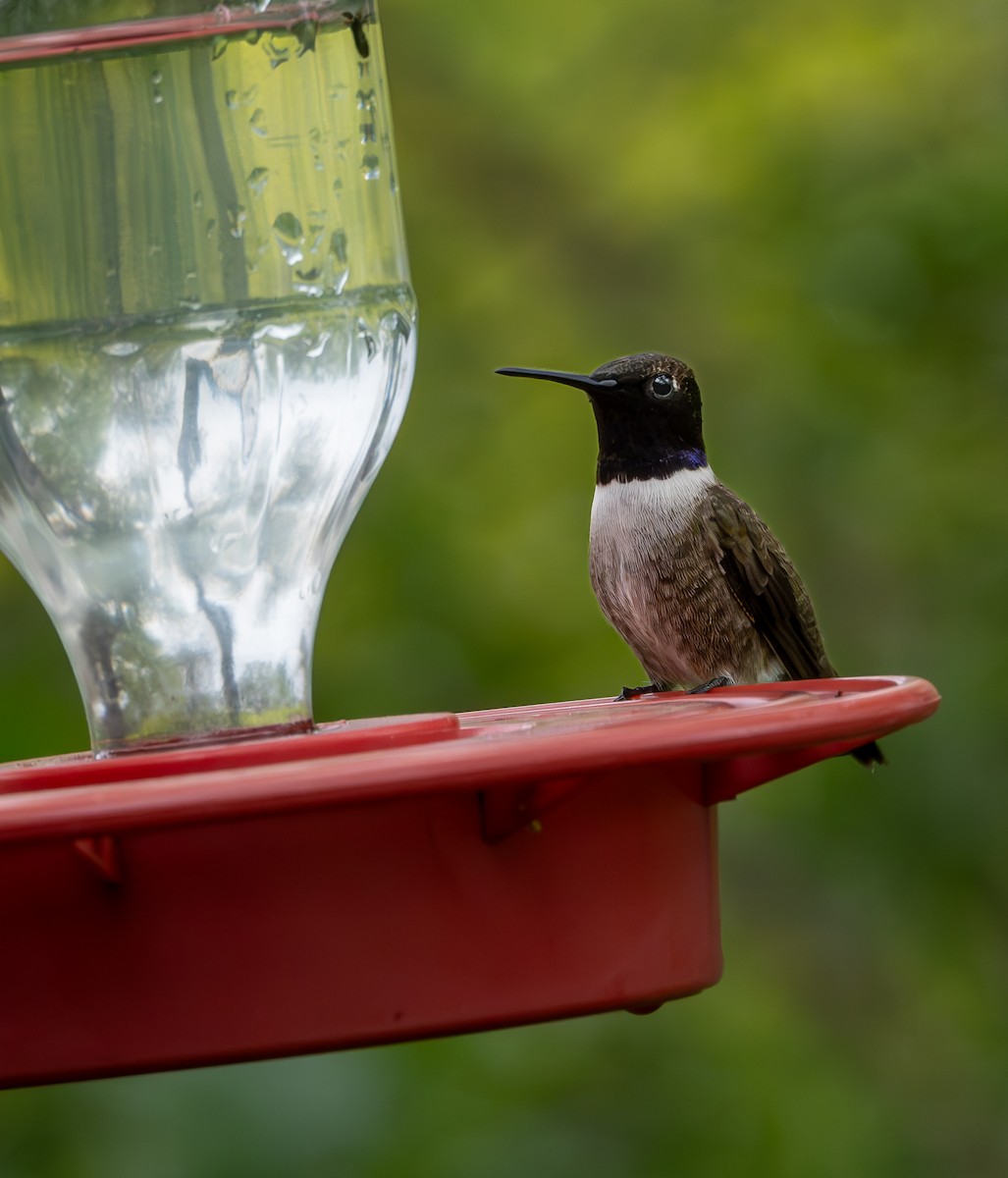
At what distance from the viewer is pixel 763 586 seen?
3.85 meters

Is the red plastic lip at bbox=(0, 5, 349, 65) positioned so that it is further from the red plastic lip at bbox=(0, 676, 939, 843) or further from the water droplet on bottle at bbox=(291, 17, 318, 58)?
the red plastic lip at bbox=(0, 676, 939, 843)

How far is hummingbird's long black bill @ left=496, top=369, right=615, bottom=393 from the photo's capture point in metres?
3.34

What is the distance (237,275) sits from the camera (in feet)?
7.63

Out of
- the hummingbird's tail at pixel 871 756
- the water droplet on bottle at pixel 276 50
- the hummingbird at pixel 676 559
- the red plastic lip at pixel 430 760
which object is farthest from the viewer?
the hummingbird's tail at pixel 871 756

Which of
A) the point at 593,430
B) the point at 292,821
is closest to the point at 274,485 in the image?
the point at 292,821

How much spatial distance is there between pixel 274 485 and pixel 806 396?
326 centimetres

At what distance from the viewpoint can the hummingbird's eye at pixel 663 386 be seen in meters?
3.88

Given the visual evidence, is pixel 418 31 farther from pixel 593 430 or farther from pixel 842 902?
pixel 842 902

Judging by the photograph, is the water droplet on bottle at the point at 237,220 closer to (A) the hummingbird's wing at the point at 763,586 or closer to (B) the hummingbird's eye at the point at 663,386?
(B) the hummingbird's eye at the point at 663,386

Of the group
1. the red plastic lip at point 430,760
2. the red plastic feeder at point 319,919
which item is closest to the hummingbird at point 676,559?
the red plastic lip at point 430,760

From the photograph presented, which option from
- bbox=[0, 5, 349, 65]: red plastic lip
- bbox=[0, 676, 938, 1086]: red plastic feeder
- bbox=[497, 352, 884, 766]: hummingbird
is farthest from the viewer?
bbox=[497, 352, 884, 766]: hummingbird

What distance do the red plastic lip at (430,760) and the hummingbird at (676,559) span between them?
1744mm

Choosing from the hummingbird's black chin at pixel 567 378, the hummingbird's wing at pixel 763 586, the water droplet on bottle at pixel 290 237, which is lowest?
the hummingbird's wing at pixel 763 586

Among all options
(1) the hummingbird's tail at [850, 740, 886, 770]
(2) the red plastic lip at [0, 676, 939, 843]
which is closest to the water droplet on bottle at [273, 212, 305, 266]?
(2) the red plastic lip at [0, 676, 939, 843]
